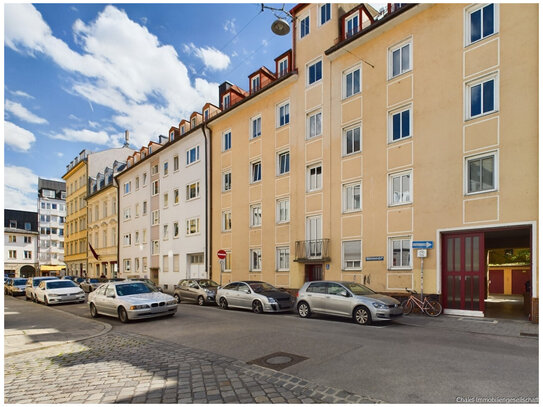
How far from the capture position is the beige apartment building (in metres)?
13.7

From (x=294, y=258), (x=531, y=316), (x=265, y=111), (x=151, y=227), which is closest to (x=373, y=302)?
(x=531, y=316)

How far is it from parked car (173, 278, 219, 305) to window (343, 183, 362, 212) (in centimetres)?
810

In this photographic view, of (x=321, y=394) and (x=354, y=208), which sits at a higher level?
(x=354, y=208)

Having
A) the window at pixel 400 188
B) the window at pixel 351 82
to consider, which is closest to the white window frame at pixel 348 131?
the window at pixel 351 82

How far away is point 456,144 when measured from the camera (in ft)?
48.9

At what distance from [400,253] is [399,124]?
18.7 ft

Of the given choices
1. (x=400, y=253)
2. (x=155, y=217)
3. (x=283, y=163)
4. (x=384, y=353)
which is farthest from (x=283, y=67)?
(x=384, y=353)

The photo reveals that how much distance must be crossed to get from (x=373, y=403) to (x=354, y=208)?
538 inches

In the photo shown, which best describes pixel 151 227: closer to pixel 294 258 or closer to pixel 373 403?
pixel 294 258

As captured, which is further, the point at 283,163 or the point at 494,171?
the point at 283,163

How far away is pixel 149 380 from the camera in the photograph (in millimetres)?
6371

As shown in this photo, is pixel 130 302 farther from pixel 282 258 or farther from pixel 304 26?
pixel 304 26

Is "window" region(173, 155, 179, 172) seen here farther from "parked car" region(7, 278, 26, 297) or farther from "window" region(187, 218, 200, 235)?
"parked car" region(7, 278, 26, 297)

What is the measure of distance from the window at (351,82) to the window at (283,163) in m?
4.88
